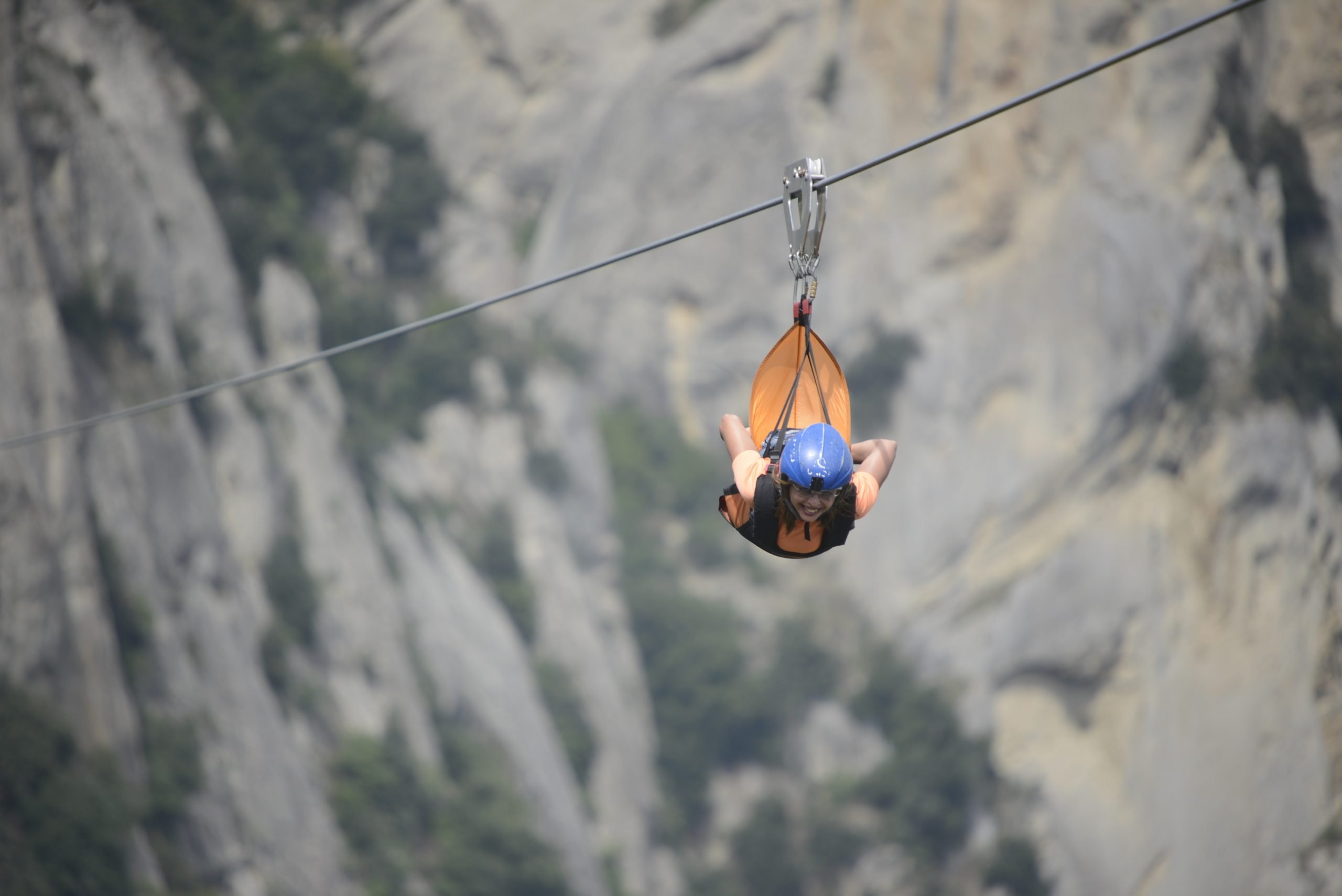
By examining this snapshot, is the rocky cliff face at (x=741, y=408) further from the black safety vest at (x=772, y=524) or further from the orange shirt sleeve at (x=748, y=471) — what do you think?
the black safety vest at (x=772, y=524)

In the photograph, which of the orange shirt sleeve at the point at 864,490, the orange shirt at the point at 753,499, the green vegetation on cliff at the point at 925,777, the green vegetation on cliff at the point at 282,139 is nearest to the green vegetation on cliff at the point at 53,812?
the orange shirt at the point at 753,499

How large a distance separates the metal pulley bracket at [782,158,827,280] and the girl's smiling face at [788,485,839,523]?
1.26m

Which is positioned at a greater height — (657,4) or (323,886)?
(657,4)

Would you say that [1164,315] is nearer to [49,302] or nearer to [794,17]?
[794,17]

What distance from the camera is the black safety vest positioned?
7.70 meters

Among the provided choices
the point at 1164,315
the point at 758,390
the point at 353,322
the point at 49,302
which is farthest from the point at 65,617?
the point at 1164,315

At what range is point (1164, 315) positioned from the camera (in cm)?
3462

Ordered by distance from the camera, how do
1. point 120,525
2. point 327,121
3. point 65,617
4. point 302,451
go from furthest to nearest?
point 327,121, point 302,451, point 120,525, point 65,617

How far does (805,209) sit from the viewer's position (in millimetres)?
7195

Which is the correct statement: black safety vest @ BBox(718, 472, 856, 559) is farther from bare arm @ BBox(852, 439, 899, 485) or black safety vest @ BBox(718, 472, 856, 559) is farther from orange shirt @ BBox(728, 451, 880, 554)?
bare arm @ BBox(852, 439, 899, 485)

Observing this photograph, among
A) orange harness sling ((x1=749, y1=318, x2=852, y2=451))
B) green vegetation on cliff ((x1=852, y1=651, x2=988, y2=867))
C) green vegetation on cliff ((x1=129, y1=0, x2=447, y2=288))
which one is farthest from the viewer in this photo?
green vegetation on cliff ((x1=852, y1=651, x2=988, y2=867))

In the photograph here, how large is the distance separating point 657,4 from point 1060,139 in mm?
14183

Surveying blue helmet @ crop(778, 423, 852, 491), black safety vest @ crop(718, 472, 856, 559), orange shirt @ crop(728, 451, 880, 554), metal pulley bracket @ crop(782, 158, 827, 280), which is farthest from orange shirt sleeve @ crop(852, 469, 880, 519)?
metal pulley bracket @ crop(782, 158, 827, 280)

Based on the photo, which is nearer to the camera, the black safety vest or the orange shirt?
the black safety vest
